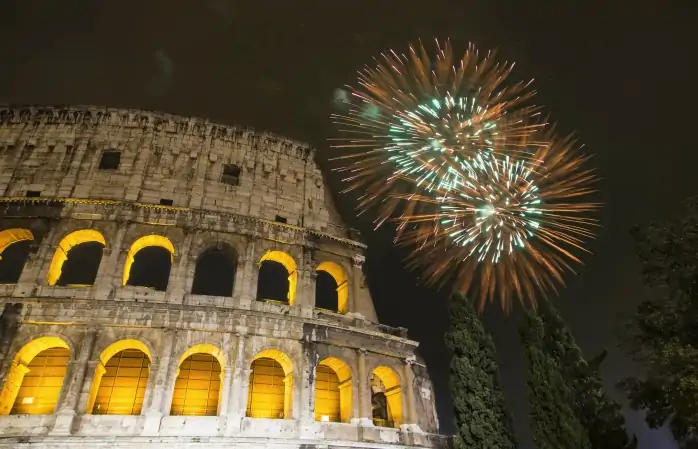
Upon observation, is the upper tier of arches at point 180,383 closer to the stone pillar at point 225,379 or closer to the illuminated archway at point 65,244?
the stone pillar at point 225,379

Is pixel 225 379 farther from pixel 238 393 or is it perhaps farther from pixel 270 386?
pixel 270 386

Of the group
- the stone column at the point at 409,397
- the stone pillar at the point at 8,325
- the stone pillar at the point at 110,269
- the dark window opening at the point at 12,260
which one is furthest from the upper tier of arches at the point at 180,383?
the dark window opening at the point at 12,260

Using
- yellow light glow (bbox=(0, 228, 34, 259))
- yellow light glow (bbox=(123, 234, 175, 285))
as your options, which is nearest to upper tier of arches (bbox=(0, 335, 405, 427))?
yellow light glow (bbox=(123, 234, 175, 285))

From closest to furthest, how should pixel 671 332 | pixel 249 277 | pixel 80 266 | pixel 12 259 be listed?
pixel 671 332 → pixel 249 277 → pixel 12 259 → pixel 80 266

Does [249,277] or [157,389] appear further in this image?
[249,277]

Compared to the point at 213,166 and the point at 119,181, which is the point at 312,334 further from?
the point at 119,181

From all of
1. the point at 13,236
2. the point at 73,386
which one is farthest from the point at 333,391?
the point at 13,236
